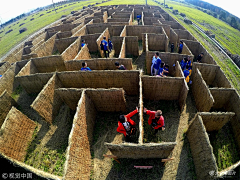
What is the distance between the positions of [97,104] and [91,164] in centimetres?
372

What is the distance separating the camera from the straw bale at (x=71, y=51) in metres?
13.7

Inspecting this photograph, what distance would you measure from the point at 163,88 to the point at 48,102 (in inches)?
336

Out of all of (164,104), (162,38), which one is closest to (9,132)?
(164,104)

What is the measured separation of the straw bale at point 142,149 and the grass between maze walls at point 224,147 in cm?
313

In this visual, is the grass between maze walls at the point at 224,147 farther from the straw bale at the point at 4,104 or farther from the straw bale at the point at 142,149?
the straw bale at the point at 4,104

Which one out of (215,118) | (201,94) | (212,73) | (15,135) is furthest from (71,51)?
(215,118)

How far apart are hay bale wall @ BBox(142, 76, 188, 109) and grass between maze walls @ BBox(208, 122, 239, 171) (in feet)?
8.91

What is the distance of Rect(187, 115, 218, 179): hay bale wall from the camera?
5.36 meters

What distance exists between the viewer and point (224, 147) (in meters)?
7.11

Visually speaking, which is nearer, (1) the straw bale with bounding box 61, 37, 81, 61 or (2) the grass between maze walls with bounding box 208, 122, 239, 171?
(2) the grass between maze walls with bounding box 208, 122, 239, 171

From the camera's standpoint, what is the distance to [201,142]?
604 centimetres

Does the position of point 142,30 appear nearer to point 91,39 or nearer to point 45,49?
point 91,39

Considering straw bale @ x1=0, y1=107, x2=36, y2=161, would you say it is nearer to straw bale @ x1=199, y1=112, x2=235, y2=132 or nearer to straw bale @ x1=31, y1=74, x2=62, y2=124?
straw bale @ x1=31, y1=74, x2=62, y2=124

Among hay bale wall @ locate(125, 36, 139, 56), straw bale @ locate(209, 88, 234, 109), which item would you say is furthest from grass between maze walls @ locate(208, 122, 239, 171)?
hay bale wall @ locate(125, 36, 139, 56)
